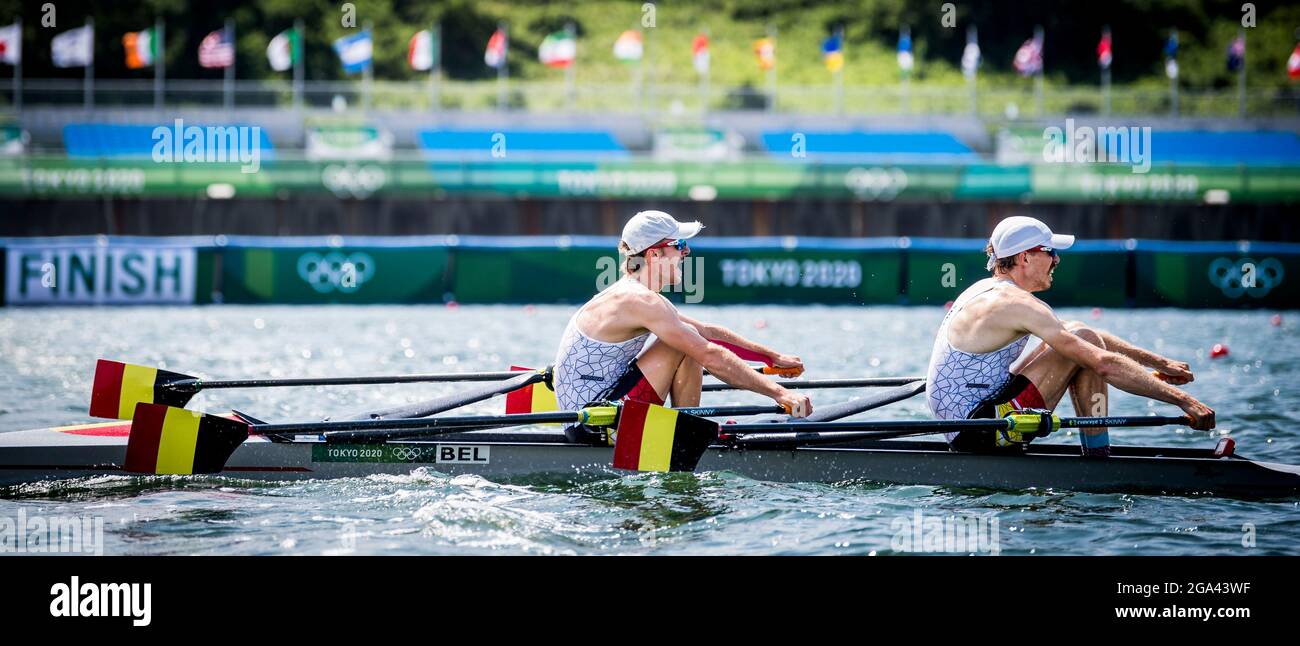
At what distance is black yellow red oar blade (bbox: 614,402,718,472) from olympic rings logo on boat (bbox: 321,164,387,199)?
78.4 ft

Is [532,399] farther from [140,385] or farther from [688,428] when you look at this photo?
[140,385]

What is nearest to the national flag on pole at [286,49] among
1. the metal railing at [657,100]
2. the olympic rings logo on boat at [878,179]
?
the metal railing at [657,100]

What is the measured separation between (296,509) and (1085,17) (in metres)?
45.3

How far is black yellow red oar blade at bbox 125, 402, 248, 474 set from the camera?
24.5 feet

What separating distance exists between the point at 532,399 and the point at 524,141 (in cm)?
3030

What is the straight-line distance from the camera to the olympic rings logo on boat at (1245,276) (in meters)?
20.0

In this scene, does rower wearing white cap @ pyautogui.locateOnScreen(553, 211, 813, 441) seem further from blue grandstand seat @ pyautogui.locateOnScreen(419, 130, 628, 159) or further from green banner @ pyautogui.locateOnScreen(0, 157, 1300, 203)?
blue grandstand seat @ pyautogui.locateOnScreen(419, 130, 628, 159)

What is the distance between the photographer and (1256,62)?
46719mm

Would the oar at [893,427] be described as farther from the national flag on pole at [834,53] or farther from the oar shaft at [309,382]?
the national flag on pole at [834,53]

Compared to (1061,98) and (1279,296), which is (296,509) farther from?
(1061,98)

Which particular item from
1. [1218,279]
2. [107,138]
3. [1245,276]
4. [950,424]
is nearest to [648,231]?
[950,424]

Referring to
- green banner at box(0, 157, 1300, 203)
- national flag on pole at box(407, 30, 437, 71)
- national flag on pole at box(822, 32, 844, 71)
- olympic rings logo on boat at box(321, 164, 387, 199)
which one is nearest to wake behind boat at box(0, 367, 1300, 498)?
green banner at box(0, 157, 1300, 203)
